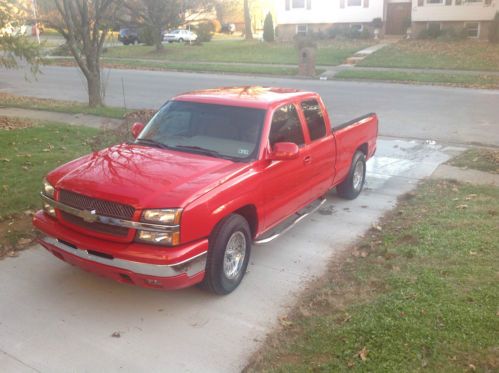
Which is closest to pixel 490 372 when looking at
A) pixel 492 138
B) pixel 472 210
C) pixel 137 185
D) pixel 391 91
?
pixel 137 185

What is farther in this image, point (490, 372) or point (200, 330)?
point (200, 330)

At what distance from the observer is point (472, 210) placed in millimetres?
6508

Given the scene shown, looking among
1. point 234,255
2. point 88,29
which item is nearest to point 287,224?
point 234,255

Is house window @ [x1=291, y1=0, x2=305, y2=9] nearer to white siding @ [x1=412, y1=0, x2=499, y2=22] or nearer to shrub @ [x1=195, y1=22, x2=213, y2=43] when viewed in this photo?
shrub @ [x1=195, y1=22, x2=213, y2=43]

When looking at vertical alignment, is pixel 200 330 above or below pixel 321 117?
below

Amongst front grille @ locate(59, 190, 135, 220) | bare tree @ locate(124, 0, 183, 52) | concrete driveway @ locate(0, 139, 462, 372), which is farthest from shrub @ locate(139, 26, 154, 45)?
front grille @ locate(59, 190, 135, 220)

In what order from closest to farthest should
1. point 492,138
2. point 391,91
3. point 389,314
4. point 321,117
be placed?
point 389,314, point 321,117, point 492,138, point 391,91

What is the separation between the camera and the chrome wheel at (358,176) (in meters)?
7.41

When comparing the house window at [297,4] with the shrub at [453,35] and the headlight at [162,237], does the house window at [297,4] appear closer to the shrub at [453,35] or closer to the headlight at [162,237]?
the shrub at [453,35]

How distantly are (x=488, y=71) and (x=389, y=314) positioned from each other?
21.3 m

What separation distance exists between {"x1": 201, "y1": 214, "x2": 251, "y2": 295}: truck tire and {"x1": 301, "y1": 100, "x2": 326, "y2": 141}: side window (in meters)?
1.80

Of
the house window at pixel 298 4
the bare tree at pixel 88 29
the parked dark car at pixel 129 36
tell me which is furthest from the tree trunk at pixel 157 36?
the bare tree at pixel 88 29

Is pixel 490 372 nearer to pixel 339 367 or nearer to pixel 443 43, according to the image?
pixel 339 367

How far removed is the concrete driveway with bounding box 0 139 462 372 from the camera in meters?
3.76
